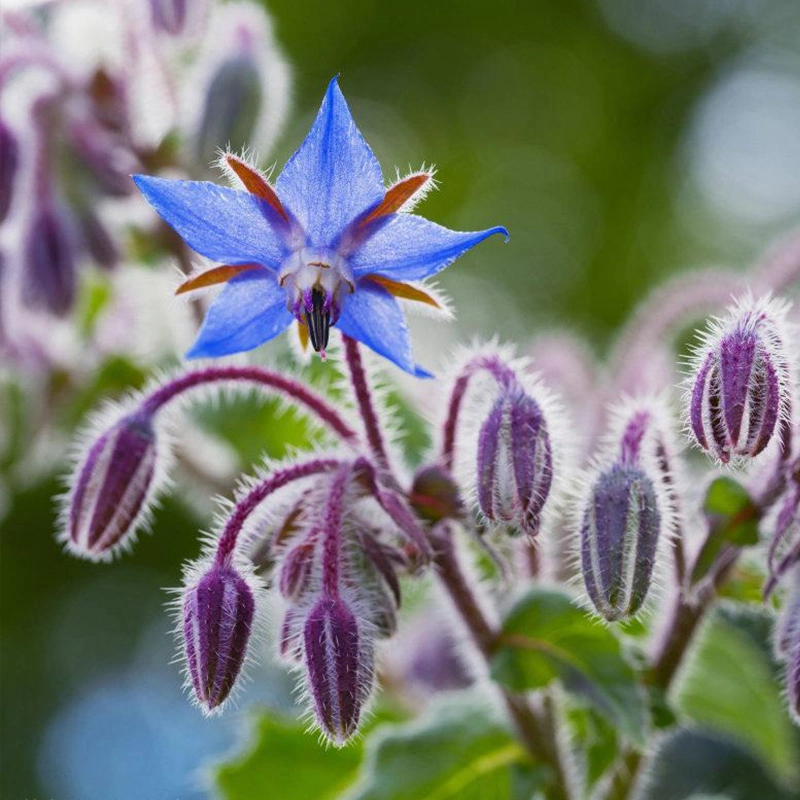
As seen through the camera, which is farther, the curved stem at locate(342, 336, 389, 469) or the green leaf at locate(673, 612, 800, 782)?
the green leaf at locate(673, 612, 800, 782)

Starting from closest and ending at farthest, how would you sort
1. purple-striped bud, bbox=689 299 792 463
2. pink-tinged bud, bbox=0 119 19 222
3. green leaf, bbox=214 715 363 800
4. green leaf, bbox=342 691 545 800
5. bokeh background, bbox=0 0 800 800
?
purple-striped bud, bbox=689 299 792 463, green leaf, bbox=342 691 545 800, green leaf, bbox=214 715 363 800, pink-tinged bud, bbox=0 119 19 222, bokeh background, bbox=0 0 800 800

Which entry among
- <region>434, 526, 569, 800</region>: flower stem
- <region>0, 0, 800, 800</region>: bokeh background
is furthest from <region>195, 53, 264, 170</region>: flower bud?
<region>0, 0, 800, 800</region>: bokeh background

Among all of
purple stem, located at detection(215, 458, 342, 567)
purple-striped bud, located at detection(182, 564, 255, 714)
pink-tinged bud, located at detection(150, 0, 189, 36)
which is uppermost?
pink-tinged bud, located at detection(150, 0, 189, 36)

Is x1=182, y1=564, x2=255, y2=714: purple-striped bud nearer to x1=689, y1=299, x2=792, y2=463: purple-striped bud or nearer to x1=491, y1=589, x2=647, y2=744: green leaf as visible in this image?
x1=491, y1=589, x2=647, y2=744: green leaf

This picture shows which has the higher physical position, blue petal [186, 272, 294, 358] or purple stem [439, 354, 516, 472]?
blue petal [186, 272, 294, 358]

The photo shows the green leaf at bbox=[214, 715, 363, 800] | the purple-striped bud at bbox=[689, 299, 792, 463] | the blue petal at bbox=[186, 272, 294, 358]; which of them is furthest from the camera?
the green leaf at bbox=[214, 715, 363, 800]
